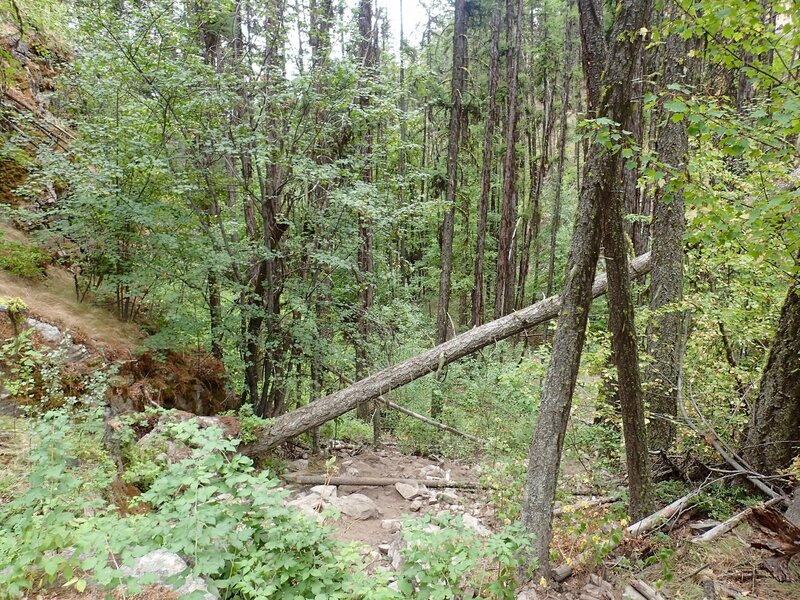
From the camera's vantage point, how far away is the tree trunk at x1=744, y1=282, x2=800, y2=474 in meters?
4.38

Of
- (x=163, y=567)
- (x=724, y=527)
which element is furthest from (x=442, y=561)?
(x=724, y=527)

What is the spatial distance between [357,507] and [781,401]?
16.6 ft

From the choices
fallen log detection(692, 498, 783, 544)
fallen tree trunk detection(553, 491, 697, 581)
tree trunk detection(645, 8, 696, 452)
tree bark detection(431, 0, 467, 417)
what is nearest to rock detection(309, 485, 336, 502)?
fallen tree trunk detection(553, 491, 697, 581)

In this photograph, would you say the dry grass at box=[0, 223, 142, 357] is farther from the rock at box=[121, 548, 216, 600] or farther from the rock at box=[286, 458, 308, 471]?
the rock at box=[121, 548, 216, 600]

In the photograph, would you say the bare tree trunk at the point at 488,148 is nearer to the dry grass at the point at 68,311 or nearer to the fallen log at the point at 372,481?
the fallen log at the point at 372,481

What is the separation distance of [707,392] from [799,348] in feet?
5.38

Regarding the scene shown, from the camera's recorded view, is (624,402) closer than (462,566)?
No

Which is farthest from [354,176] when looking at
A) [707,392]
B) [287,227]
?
[707,392]

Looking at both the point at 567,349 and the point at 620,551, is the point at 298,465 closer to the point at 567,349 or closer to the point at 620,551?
the point at 620,551

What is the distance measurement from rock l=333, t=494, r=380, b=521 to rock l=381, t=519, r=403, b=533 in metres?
0.26

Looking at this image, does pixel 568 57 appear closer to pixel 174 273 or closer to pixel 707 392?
pixel 707 392

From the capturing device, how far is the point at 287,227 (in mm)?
7156

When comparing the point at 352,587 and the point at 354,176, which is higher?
the point at 354,176

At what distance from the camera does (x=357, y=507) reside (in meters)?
6.04
